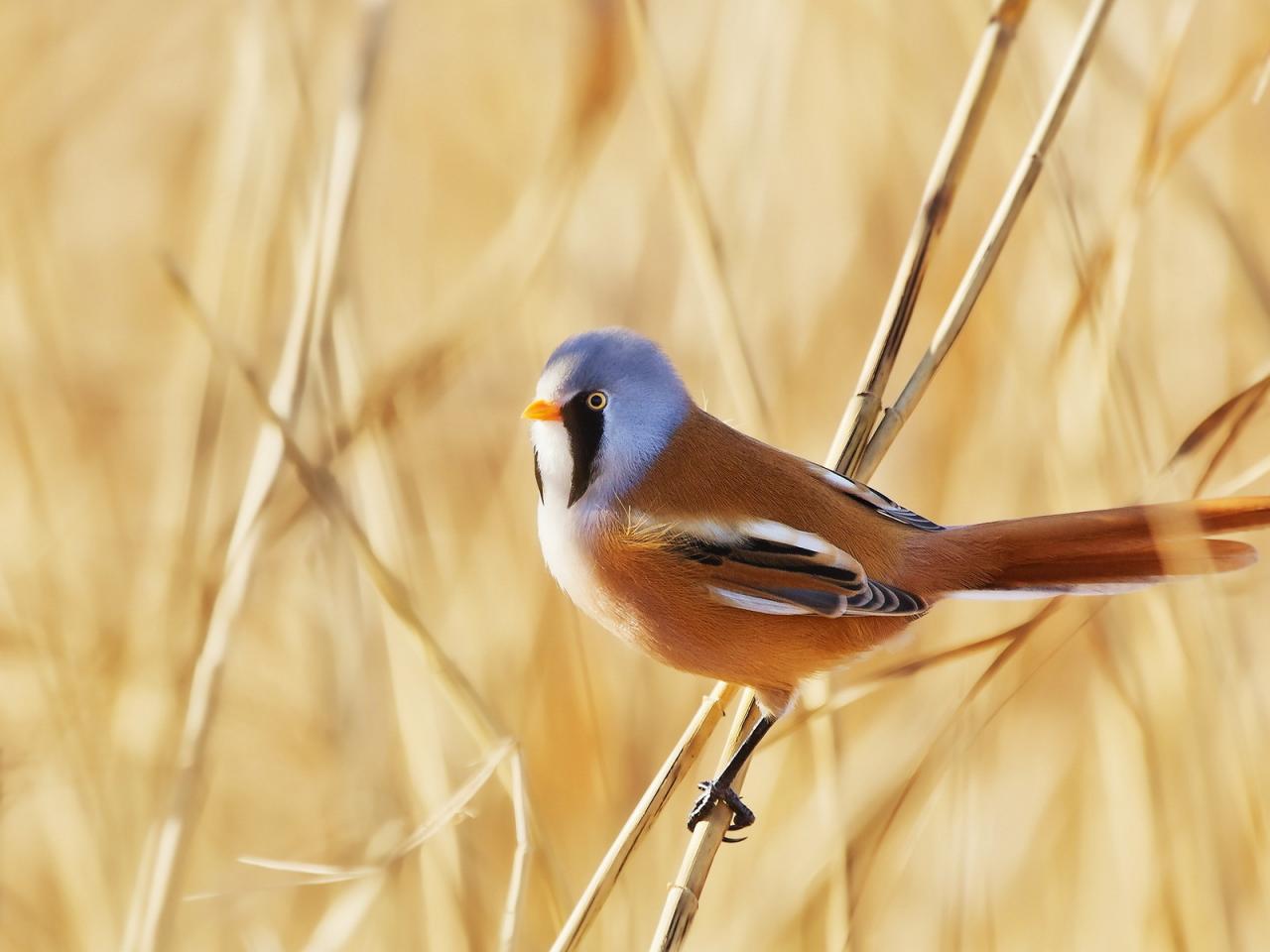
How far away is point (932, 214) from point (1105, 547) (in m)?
0.57

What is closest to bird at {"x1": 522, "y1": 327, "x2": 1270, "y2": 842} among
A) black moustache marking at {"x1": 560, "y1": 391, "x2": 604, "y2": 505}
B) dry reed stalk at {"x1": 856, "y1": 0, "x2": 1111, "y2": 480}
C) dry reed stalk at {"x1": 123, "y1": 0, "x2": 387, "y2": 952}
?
black moustache marking at {"x1": 560, "y1": 391, "x2": 604, "y2": 505}

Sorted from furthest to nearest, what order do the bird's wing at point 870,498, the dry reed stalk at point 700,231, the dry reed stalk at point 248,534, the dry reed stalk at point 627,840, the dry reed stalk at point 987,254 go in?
the dry reed stalk at point 700,231, the bird's wing at point 870,498, the dry reed stalk at point 248,534, the dry reed stalk at point 987,254, the dry reed stalk at point 627,840

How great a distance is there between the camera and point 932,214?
193cm

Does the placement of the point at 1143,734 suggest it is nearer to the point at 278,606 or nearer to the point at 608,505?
the point at 608,505

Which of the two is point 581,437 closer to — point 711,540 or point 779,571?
point 711,540

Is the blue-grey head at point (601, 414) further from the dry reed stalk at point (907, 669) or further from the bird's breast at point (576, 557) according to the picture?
the dry reed stalk at point (907, 669)

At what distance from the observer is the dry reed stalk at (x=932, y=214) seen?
187cm

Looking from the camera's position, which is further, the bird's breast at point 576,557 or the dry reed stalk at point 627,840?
the bird's breast at point 576,557

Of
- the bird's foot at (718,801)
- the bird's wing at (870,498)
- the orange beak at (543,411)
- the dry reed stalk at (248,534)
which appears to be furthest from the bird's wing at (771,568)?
the dry reed stalk at (248,534)

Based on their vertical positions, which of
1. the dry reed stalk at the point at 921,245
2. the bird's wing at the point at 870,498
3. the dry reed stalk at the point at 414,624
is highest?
the dry reed stalk at the point at 921,245

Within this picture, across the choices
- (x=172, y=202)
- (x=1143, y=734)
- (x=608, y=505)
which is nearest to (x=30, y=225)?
(x=172, y=202)

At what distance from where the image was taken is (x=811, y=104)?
3.47 meters

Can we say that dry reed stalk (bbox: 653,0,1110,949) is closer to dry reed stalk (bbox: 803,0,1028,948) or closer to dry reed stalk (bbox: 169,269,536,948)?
dry reed stalk (bbox: 803,0,1028,948)

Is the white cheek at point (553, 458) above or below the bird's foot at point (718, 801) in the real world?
above
